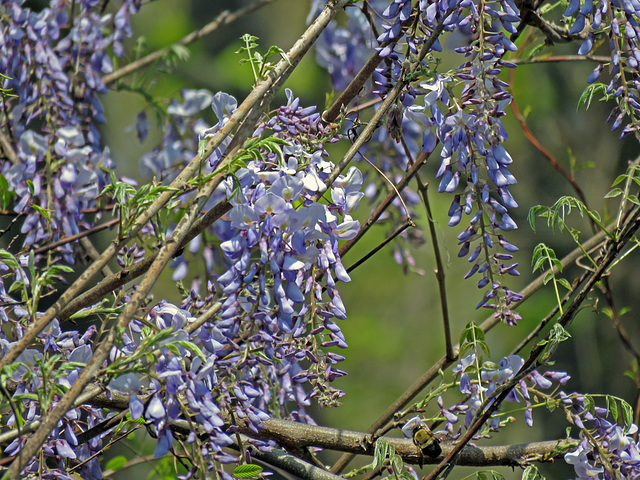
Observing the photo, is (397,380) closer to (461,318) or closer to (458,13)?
(461,318)

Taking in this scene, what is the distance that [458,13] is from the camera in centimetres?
98

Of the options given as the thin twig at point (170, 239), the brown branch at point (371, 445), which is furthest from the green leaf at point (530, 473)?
the thin twig at point (170, 239)

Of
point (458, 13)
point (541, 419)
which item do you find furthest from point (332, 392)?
point (541, 419)

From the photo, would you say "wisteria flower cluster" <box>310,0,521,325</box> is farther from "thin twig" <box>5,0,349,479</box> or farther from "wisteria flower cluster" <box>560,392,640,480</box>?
"wisteria flower cluster" <box>560,392,640,480</box>

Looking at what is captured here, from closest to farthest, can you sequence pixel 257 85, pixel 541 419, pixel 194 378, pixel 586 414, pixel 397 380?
1. pixel 194 378
2. pixel 257 85
3. pixel 586 414
4. pixel 541 419
5. pixel 397 380

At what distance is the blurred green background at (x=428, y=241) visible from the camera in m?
5.02

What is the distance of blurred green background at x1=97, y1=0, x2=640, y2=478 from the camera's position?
502 cm

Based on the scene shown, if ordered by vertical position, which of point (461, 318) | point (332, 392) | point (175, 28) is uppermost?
point (175, 28)

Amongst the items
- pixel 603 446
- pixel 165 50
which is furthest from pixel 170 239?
pixel 165 50

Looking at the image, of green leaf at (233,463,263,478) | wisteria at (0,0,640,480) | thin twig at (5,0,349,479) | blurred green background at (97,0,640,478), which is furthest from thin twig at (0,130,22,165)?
blurred green background at (97,0,640,478)

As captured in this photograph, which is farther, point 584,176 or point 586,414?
point 584,176

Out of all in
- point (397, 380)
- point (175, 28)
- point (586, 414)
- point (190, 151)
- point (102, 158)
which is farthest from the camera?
point (397, 380)

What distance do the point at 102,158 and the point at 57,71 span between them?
0.26m

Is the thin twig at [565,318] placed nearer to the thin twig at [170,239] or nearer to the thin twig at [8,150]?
the thin twig at [170,239]
